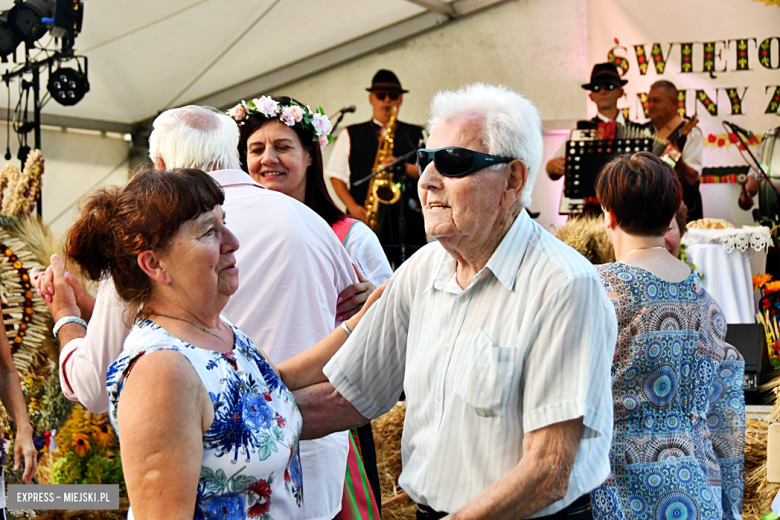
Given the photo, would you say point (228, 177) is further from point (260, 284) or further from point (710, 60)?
point (710, 60)

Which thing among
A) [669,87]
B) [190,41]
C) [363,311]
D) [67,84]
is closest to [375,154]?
[190,41]

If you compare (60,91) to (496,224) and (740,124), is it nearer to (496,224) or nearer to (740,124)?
(496,224)

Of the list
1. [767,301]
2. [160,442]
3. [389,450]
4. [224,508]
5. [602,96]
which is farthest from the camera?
[602,96]

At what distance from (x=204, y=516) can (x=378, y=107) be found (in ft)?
23.6

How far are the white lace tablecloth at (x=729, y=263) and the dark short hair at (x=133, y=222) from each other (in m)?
4.93

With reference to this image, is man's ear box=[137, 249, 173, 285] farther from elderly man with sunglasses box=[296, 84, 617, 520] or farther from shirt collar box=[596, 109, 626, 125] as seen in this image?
shirt collar box=[596, 109, 626, 125]

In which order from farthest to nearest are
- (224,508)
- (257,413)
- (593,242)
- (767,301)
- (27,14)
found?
(767,301), (27,14), (593,242), (257,413), (224,508)

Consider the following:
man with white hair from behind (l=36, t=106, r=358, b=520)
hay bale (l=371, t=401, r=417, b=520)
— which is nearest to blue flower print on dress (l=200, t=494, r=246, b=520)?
man with white hair from behind (l=36, t=106, r=358, b=520)

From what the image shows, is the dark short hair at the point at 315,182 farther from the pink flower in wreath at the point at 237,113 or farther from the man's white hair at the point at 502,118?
the man's white hair at the point at 502,118

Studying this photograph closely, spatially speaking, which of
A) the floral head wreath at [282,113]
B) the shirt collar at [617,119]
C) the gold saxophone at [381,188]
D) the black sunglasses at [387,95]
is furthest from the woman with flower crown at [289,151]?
the black sunglasses at [387,95]

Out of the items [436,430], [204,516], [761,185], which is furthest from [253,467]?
[761,185]

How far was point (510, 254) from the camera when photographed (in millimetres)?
1420

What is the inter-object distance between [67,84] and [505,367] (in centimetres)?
566

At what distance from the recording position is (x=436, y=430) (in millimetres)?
1414
